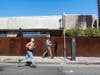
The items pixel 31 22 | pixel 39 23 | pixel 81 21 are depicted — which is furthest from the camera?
pixel 81 21

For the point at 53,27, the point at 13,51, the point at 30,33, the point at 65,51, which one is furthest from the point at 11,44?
the point at 53,27

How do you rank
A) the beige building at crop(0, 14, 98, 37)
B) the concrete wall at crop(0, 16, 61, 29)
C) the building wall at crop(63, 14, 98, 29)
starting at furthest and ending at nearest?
the building wall at crop(63, 14, 98, 29) < the concrete wall at crop(0, 16, 61, 29) < the beige building at crop(0, 14, 98, 37)

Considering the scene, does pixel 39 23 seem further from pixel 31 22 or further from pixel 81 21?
pixel 81 21

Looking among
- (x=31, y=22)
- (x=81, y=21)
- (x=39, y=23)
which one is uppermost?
(x=81, y=21)

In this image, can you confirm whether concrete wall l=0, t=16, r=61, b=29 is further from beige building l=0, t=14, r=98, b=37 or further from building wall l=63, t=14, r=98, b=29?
building wall l=63, t=14, r=98, b=29

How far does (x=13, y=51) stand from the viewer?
83.7 ft

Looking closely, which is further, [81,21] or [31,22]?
[81,21]

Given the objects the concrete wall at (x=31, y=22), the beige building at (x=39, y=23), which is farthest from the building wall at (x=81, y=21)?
the concrete wall at (x=31, y=22)

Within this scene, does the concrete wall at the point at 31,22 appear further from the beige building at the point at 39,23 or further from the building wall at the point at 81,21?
the building wall at the point at 81,21

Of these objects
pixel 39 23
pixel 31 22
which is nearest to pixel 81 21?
pixel 39 23

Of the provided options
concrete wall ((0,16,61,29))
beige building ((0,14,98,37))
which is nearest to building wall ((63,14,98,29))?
beige building ((0,14,98,37))

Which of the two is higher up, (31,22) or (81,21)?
(81,21)

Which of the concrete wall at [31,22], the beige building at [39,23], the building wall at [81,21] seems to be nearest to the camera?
the beige building at [39,23]

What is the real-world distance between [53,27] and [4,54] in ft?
69.3
